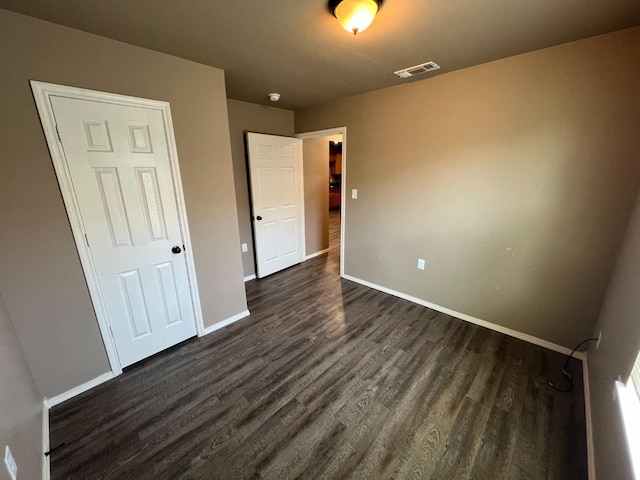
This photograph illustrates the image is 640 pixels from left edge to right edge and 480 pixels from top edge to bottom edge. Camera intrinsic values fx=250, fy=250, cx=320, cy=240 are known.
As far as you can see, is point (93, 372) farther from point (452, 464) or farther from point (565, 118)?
point (565, 118)

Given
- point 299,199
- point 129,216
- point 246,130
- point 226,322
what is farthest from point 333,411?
point 246,130

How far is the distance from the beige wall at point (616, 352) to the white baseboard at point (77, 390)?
2915 millimetres

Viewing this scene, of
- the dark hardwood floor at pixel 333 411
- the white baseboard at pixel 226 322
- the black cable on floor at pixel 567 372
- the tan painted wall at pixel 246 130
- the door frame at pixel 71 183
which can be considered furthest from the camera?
the tan painted wall at pixel 246 130

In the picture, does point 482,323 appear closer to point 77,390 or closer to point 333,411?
point 333,411

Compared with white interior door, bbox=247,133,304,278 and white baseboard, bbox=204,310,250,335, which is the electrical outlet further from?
white interior door, bbox=247,133,304,278

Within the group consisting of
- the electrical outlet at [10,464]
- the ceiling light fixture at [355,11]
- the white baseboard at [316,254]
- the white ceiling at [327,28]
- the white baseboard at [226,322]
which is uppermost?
the white ceiling at [327,28]

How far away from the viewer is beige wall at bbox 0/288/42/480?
1.05 metres

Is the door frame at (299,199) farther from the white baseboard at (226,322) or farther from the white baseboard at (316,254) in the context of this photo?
the white baseboard at (226,322)

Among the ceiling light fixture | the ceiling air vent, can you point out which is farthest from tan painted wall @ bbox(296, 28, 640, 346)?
the ceiling light fixture

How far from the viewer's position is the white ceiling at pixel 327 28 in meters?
1.32

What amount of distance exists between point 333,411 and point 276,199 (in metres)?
2.71

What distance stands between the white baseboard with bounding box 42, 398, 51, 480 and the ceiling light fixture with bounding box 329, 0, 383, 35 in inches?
111

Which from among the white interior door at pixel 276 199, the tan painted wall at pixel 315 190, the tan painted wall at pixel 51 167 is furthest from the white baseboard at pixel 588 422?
the tan painted wall at pixel 315 190

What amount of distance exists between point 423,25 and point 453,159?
120 centimetres
